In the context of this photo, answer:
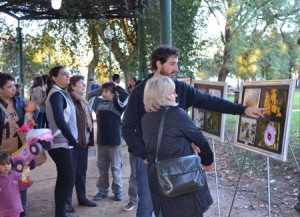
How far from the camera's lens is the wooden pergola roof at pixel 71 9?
8.36 meters

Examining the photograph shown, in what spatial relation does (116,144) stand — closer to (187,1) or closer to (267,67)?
(187,1)

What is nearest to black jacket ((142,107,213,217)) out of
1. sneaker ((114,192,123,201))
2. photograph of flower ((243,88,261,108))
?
photograph of flower ((243,88,261,108))

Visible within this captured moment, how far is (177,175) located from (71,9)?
720 centimetres

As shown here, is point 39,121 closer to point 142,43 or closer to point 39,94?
point 39,94

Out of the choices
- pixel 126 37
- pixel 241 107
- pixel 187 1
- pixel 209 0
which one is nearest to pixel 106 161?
pixel 241 107

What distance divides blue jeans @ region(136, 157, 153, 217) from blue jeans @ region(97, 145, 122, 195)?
1.56 m

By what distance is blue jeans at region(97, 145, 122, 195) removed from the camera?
516cm

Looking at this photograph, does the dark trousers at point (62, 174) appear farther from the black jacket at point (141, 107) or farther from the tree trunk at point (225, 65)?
the tree trunk at point (225, 65)

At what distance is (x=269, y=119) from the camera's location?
3.31 meters

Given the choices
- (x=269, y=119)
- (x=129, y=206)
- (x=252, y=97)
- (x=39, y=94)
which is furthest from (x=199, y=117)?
(x=39, y=94)

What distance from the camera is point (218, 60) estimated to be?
42.1 feet

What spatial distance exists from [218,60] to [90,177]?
7.85 m

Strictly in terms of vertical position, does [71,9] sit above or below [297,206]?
above

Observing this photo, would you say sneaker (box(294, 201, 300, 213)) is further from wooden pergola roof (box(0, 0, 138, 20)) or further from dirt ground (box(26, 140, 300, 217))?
wooden pergola roof (box(0, 0, 138, 20))
